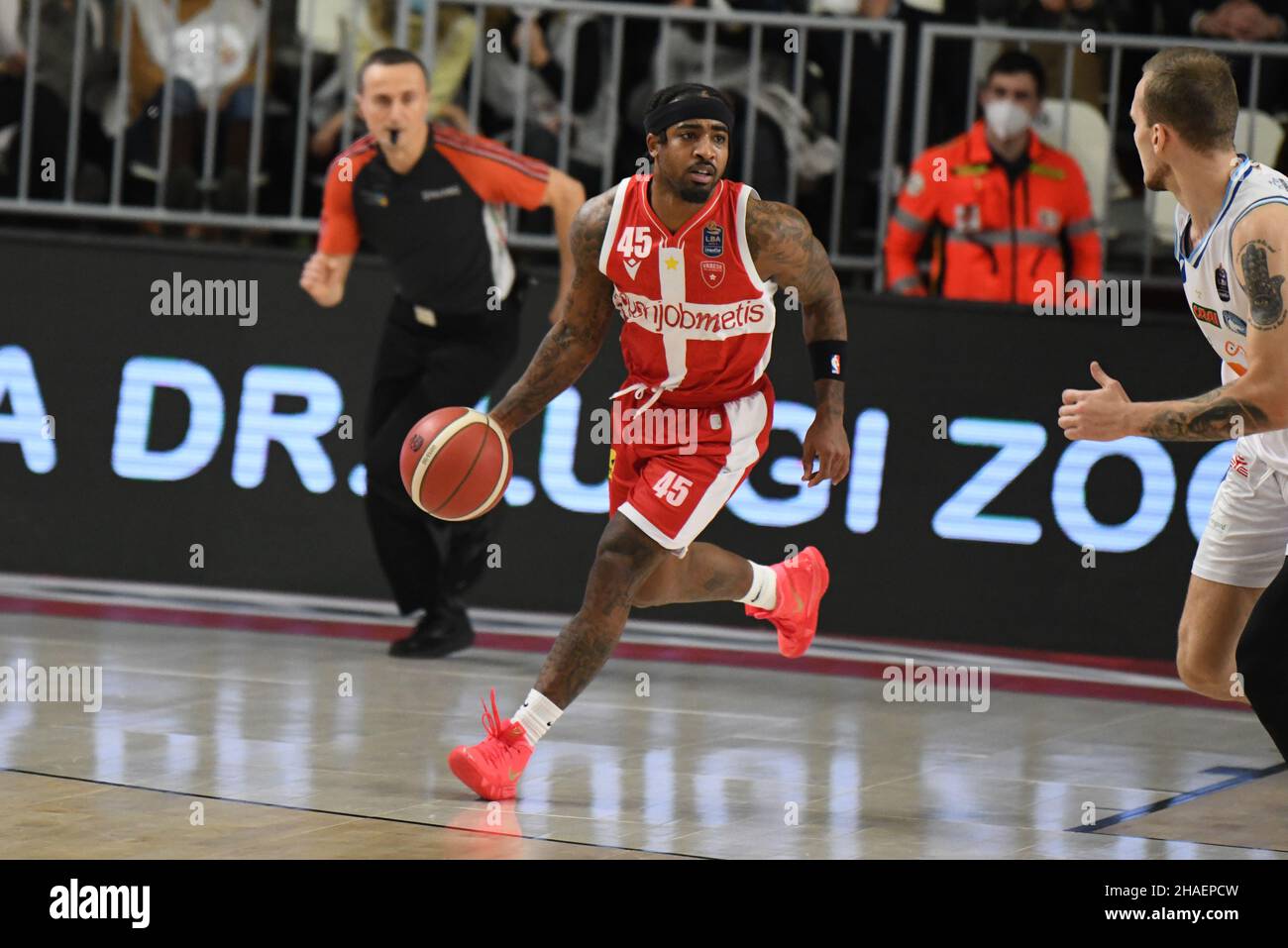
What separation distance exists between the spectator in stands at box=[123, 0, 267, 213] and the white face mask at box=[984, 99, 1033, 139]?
3792 mm

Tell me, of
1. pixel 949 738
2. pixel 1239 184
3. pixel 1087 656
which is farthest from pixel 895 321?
pixel 1239 184

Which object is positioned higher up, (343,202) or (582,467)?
(343,202)

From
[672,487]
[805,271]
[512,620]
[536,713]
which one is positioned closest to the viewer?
[536,713]

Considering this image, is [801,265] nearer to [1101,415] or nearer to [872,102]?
[1101,415]

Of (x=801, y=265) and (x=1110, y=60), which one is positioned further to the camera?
(x=1110, y=60)

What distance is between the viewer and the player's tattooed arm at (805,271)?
6.82 m

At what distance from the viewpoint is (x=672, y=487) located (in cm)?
679

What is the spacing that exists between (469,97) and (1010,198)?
2924 millimetres

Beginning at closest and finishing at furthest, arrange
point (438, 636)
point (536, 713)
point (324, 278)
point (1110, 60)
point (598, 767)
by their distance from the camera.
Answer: point (536, 713) → point (598, 767) → point (324, 278) → point (438, 636) → point (1110, 60)

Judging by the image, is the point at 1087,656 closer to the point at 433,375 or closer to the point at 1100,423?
the point at 433,375

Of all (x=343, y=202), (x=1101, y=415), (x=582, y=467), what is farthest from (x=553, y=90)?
(x=1101, y=415)

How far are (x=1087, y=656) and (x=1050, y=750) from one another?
203 centimetres

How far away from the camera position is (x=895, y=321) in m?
9.84

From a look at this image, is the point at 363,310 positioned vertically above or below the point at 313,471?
above
